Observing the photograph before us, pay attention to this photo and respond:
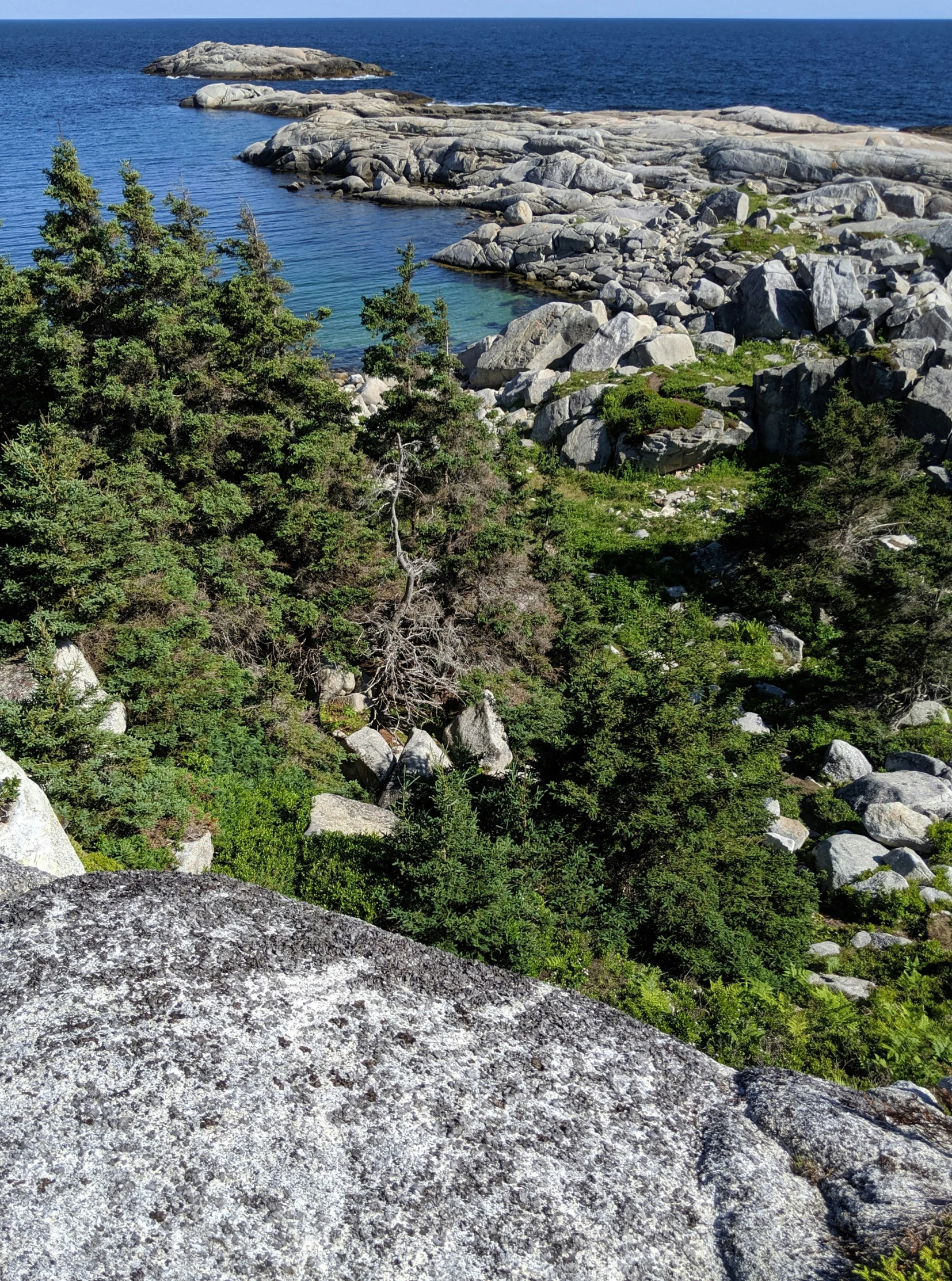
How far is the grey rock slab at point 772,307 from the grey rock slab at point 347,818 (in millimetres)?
30020

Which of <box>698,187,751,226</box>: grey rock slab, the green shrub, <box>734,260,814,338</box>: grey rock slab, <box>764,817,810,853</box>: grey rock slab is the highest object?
<box>698,187,751,226</box>: grey rock slab

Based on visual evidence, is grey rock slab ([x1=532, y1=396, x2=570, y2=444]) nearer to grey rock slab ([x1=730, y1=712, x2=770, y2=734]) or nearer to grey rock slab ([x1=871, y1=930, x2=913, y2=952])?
grey rock slab ([x1=730, y1=712, x2=770, y2=734])

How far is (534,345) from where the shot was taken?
3731 cm

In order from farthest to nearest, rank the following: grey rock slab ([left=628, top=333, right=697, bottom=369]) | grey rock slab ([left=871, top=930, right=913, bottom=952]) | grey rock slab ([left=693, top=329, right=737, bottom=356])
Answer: grey rock slab ([left=693, top=329, right=737, bottom=356]) → grey rock slab ([left=628, top=333, right=697, bottom=369]) → grey rock slab ([left=871, top=930, right=913, bottom=952])

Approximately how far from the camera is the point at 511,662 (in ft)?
63.4

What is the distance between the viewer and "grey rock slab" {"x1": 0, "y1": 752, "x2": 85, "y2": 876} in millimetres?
10625

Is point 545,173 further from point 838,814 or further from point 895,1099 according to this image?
point 895,1099

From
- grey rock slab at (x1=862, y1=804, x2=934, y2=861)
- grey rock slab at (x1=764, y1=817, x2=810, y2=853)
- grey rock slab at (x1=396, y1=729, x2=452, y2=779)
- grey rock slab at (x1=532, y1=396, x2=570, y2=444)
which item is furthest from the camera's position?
grey rock slab at (x1=532, y1=396, x2=570, y2=444)

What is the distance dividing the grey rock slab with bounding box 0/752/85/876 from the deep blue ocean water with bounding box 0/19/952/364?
29.0m

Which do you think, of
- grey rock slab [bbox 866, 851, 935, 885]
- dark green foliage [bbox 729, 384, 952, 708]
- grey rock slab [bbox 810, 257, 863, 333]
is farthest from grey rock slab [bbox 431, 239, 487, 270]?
grey rock slab [bbox 866, 851, 935, 885]

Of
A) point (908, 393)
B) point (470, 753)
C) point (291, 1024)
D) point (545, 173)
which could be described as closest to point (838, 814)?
point (470, 753)

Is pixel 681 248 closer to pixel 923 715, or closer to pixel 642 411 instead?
pixel 642 411

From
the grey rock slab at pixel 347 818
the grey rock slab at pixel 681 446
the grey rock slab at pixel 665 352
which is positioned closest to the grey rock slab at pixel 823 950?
the grey rock slab at pixel 347 818

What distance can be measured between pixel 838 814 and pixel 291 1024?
1174 cm
